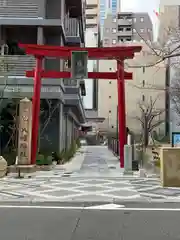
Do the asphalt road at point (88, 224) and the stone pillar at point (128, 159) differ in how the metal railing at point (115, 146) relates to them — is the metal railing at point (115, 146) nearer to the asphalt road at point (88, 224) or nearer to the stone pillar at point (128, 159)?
the stone pillar at point (128, 159)

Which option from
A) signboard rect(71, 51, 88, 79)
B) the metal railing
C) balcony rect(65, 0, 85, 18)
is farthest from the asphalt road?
balcony rect(65, 0, 85, 18)

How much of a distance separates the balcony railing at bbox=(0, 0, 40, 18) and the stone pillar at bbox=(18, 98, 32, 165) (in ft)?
20.3

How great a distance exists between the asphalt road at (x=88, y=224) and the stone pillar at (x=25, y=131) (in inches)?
A: 328

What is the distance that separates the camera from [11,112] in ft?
65.9

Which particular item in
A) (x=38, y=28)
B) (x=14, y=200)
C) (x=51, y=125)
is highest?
(x=38, y=28)

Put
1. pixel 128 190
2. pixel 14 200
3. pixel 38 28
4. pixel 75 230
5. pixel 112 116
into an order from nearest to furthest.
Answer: pixel 75 230
pixel 14 200
pixel 128 190
pixel 38 28
pixel 112 116

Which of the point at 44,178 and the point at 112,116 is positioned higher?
the point at 112,116

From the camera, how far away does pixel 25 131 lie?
17.9 m

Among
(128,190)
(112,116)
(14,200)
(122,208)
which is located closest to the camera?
(122,208)

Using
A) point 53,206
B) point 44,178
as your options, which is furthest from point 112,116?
point 53,206

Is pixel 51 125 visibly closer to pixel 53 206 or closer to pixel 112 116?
pixel 53 206

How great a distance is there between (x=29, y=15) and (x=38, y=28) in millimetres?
886

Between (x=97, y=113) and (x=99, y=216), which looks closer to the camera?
(x=99, y=216)

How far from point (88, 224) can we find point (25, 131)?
36.4ft
